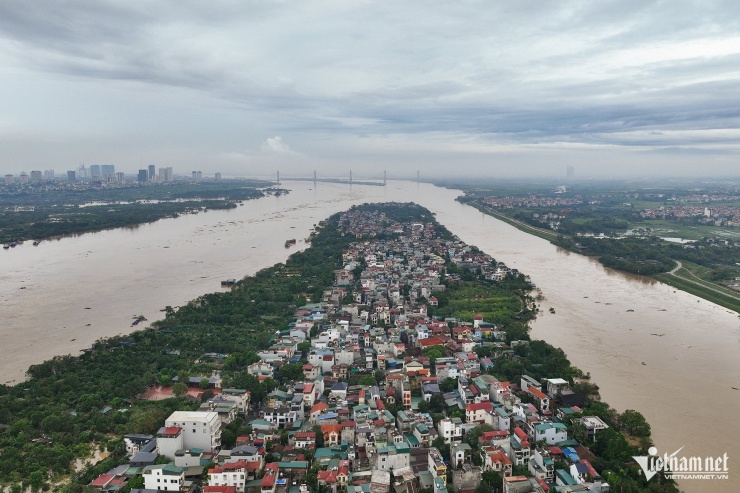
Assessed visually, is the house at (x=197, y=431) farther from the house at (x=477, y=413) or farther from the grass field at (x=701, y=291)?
the grass field at (x=701, y=291)

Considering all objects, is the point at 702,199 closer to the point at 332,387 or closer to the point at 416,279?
the point at 416,279

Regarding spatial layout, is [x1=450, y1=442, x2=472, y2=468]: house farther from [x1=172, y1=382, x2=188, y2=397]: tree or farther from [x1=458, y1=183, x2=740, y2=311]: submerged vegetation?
[x1=458, y1=183, x2=740, y2=311]: submerged vegetation

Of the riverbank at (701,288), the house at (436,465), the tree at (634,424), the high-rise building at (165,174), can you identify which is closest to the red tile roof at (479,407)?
the house at (436,465)

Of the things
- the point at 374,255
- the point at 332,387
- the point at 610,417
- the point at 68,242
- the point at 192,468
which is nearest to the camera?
the point at 192,468

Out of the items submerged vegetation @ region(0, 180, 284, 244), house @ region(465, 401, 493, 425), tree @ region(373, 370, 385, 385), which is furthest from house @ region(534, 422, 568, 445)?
submerged vegetation @ region(0, 180, 284, 244)

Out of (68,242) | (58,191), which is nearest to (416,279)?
(68,242)

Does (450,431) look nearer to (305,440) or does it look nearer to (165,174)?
(305,440)
